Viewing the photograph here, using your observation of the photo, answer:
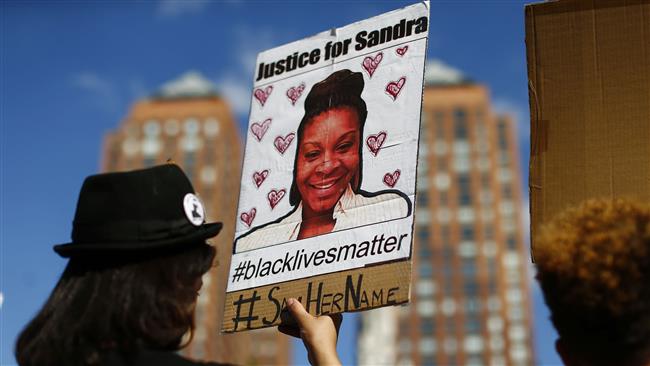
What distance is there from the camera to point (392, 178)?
3963mm

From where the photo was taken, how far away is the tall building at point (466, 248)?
97875mm

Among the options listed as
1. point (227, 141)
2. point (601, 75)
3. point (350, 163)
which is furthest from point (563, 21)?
point (227, 141)

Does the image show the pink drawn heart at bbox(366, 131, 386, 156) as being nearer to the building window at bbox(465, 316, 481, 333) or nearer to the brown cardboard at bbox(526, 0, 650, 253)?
the brown cardboard at bbox(526, 0, 650, 253)

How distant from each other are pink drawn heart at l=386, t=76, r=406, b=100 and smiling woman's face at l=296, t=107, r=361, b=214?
0.20 m

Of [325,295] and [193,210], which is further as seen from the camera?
[325,295]

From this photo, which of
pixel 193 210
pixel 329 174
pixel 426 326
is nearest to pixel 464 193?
pixel 426 326

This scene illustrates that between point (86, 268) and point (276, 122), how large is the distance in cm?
213

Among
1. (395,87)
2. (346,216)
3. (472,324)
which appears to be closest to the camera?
(346,216)

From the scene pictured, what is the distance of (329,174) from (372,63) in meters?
0.55

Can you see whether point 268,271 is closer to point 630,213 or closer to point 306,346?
point 306,346

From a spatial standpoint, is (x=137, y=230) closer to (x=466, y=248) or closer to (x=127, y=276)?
(x=127, y=276)

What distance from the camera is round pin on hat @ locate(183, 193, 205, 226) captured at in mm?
2574

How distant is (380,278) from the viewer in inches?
148

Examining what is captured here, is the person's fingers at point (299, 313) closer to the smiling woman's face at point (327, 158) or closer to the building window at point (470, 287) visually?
the smiling woman's face at point (327, 158)
